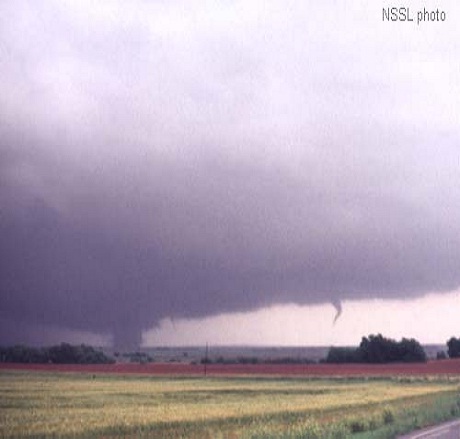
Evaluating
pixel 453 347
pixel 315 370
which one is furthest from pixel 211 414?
pixel 453 347

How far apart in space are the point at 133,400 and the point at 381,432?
83.0ft

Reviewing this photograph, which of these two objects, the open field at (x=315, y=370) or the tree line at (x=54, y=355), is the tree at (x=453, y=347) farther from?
the tree line at (x=54, y=355)

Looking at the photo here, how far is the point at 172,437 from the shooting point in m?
28.2

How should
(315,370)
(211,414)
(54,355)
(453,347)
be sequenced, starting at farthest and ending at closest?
(453,347) < (54,355) < (315,370) < (211,414)

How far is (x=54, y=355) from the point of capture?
399 ft

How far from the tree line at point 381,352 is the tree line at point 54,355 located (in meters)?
38.0

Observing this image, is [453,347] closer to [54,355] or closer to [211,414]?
[54,355]

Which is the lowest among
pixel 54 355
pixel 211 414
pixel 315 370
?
pixel 211 414

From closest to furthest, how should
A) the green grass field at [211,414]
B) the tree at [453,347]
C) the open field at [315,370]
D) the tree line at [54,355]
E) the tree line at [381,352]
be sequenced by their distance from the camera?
the green grass field at [211,414] < the open field at [315,370] < the tree line at [54,355] < the tree line at [381,352] < the tree at [453,347]

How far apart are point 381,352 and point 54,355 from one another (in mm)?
51603

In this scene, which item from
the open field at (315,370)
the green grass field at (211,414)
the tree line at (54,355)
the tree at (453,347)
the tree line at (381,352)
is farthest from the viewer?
the tree at (453,347)

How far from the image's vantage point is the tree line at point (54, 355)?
115 meters

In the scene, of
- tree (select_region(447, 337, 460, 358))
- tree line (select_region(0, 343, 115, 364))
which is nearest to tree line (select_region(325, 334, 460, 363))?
tree (select_region(447, 337, 460, 358))

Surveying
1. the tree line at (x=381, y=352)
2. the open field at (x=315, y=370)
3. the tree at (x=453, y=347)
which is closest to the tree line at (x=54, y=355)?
the open field at (x=315, y=370)
